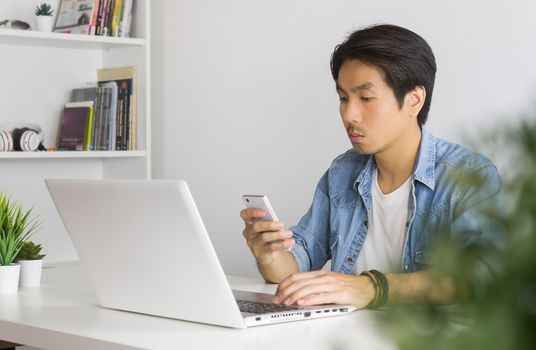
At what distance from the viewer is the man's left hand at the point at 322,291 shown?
60.6 inches

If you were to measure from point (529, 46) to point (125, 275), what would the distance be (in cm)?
147

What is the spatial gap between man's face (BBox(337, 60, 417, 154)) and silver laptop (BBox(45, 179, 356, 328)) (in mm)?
516

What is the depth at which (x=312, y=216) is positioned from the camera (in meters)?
2.19

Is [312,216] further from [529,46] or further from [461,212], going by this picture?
[461,212]

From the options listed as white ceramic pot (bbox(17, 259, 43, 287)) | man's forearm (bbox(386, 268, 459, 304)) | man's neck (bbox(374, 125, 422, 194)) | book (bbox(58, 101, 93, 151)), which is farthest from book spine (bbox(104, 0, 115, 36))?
man's forearm (bbox(386, 268, 459, 304))

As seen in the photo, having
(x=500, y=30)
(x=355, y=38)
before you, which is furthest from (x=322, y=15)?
(x=355, y=38)

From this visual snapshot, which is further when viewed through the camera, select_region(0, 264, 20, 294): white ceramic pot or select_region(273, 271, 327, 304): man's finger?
select_region(0, 264, 20, 294): white ceramic pot

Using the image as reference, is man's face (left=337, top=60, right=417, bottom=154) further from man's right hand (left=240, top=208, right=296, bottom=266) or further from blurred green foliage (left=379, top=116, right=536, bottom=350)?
blurred green foliage (left=379, top=116, right=536, bottom=350)

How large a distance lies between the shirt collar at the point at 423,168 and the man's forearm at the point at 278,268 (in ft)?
0.83

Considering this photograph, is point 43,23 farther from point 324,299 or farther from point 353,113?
point 324,299

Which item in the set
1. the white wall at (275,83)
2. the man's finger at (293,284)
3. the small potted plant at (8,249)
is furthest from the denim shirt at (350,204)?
the small potted plant at (8,249)

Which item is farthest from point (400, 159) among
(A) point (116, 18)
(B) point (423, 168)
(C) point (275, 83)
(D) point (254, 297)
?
(A) point (116, 18)

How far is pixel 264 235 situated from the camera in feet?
5.83

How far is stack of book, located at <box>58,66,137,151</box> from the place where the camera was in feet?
11.3
